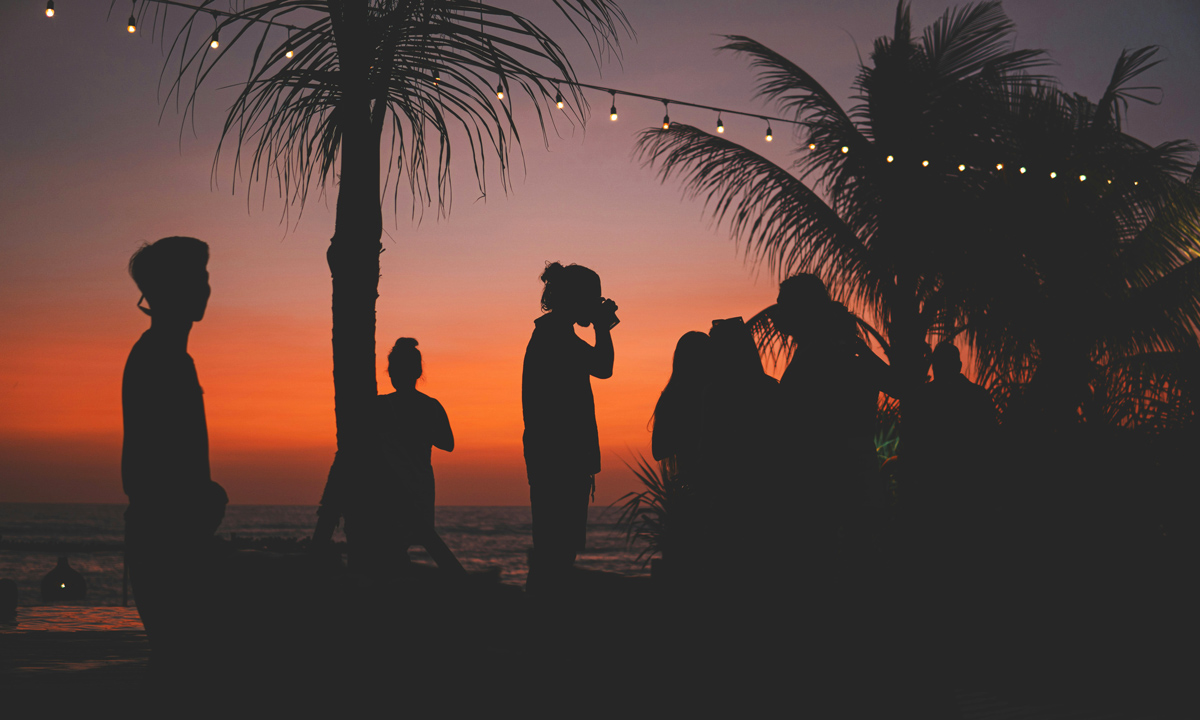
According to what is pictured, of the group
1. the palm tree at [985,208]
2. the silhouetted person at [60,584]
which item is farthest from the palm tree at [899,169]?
the silhouetted person at [60,584]

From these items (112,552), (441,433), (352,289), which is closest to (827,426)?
(352,289)

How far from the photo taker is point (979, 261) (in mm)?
7578

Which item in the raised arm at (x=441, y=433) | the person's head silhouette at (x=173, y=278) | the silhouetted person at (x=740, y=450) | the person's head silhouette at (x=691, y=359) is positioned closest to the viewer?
the person's head silhouette at (x=173, y=278)

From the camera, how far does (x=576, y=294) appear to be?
313cm

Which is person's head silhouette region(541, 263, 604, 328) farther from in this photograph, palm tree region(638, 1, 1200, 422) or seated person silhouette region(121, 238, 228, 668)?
palm tree region(638, 1, 1200, 422)

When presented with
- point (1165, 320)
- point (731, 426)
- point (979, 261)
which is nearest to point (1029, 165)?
point (979, 261)

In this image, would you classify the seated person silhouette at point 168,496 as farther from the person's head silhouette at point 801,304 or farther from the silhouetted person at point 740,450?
the person's head silhouette at point 801,304

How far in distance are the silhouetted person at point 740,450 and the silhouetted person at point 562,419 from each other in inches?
19.9

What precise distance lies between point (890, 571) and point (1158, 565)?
2629mm

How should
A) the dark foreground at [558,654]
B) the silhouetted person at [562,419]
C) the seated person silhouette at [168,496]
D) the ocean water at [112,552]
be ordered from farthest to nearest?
the ocean water at [112,552]
the silhouetted person at [562,419]
the dark foreground at [558,654]
the seated person silhouette at [168,496]

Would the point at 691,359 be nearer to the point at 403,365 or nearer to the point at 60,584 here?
the point at 403,365

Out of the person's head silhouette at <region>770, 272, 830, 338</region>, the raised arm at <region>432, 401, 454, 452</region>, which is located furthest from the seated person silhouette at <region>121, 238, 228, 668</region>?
the raised arm at <region>432, 401, 454, 452</region>

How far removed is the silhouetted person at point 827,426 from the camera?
2.47 meters

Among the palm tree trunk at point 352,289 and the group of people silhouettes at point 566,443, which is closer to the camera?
the group of people silhouettes at point 566,443
